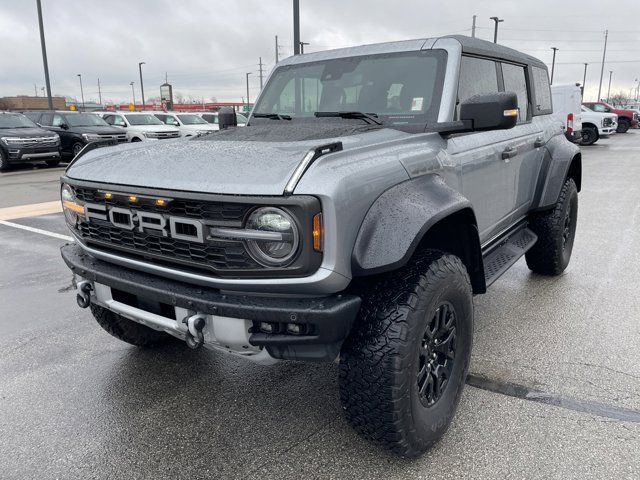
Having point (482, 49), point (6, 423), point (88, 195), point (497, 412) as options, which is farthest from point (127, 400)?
point (482, 49)

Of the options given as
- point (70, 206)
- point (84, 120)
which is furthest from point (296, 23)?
point (70, 206)

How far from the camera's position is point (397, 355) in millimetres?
2104

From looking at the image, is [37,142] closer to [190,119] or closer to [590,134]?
[190,119]

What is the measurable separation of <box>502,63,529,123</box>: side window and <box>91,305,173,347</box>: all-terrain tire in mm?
3034

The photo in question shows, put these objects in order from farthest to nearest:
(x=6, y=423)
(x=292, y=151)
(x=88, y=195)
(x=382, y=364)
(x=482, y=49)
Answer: (x=482, y=49), (x=6, y=423), (x=88, y=195), (x=292, y=151), (x=382, y=364)

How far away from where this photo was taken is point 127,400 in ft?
9.75

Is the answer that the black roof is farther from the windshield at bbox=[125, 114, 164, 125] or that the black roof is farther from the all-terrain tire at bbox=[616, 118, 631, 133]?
the all-terrain tire at bbox=[616, 118, 631, 133]

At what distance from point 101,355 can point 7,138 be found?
13484mm

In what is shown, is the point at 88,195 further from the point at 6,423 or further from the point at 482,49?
the point at 482,49

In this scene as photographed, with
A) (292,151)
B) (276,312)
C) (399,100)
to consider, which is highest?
(399,100)

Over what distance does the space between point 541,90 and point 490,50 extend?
1373 mm

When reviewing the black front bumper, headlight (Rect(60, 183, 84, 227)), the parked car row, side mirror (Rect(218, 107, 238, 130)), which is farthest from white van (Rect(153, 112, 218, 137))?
the black front bumper

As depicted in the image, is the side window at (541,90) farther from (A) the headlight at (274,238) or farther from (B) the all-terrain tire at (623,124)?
(B) the all-terrain tire at (623,124)

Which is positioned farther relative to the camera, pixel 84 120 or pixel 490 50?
pixel 84 120
